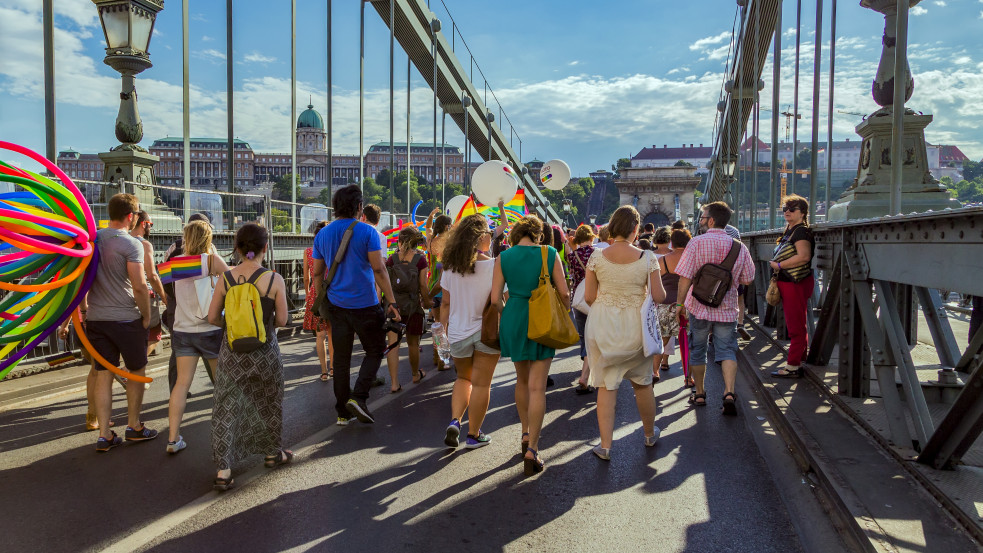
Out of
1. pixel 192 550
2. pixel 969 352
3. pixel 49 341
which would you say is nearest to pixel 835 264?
pixel 969 352

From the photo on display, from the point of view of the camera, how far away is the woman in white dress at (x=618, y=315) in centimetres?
476

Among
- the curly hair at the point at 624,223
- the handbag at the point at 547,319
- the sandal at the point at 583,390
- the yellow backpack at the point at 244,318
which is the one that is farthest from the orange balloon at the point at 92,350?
the sandal at the point at 583,390

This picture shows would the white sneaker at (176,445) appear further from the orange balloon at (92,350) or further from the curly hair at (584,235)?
the curly hair at (584,235)

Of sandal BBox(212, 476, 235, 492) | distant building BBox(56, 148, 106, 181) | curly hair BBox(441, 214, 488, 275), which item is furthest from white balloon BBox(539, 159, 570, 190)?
sandal BBox(212, 476, 235, 492)

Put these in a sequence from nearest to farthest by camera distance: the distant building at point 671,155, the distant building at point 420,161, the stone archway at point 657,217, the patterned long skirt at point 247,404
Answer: the patterned long skirt at point 247,404, the stone archway at point 657,217, the distant building at point 420,161, the distant building at point 671,155

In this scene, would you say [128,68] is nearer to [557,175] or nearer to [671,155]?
[557,175]

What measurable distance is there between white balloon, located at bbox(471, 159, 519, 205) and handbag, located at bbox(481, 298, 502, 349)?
8.48m

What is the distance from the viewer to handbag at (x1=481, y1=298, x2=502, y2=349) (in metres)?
4.88

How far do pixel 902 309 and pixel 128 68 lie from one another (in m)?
8.51

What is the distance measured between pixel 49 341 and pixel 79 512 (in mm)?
4519

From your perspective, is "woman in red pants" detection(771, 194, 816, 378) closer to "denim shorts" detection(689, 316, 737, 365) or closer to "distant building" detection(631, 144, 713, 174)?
"denim shorts" detection(689, 316, 737, 365)

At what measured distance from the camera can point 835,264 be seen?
20.3 ft

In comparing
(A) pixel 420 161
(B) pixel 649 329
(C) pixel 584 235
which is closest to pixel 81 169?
(C) pixel 584 235

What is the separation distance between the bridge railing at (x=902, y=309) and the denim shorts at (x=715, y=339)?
2.55 feet
